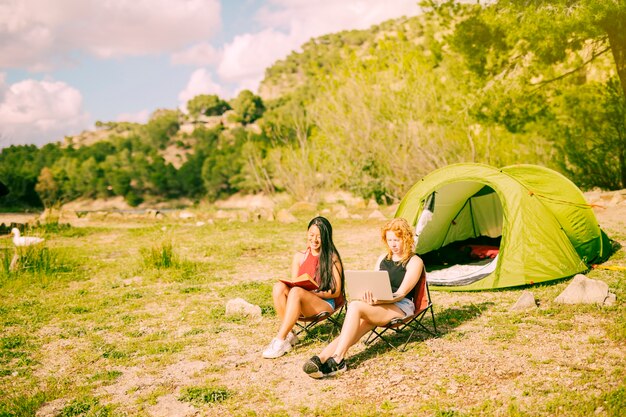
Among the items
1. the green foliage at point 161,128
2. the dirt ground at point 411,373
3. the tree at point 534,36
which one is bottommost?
the dirt ground at point 411,373

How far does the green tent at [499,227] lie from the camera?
6.41 m

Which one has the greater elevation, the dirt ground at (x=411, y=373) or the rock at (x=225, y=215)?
the rock at (x=225, y=215)

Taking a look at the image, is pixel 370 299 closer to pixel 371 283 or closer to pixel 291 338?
pixel 371 283

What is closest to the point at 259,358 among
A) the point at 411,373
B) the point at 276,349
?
the point at 276,349

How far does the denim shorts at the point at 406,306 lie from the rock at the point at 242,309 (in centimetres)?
199

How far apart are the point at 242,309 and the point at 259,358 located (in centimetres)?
140

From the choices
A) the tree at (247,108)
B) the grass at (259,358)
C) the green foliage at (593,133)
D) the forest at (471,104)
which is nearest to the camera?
the grass at (259,358)

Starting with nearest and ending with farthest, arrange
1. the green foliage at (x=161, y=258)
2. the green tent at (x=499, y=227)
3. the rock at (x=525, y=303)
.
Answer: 1. the rock at (x=525, y=303)
2. the green tent at (x=499, y=227)
3. the green foliage at (x=161, y=258)

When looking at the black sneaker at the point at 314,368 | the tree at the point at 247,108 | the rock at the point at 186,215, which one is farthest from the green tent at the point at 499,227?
the tree at the point at 247,108

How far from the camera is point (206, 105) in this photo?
10038 centimetres

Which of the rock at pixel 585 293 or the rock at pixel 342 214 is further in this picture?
the rock at pixel 342 214

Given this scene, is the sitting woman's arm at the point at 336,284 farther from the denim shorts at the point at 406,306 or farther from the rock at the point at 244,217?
the rock at the point at 244,217

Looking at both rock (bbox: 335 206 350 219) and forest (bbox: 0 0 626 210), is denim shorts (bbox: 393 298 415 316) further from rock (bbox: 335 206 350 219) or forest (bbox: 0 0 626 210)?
rock (bbox: 335 206 350 219)

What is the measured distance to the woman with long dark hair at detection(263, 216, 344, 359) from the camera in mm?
4551
